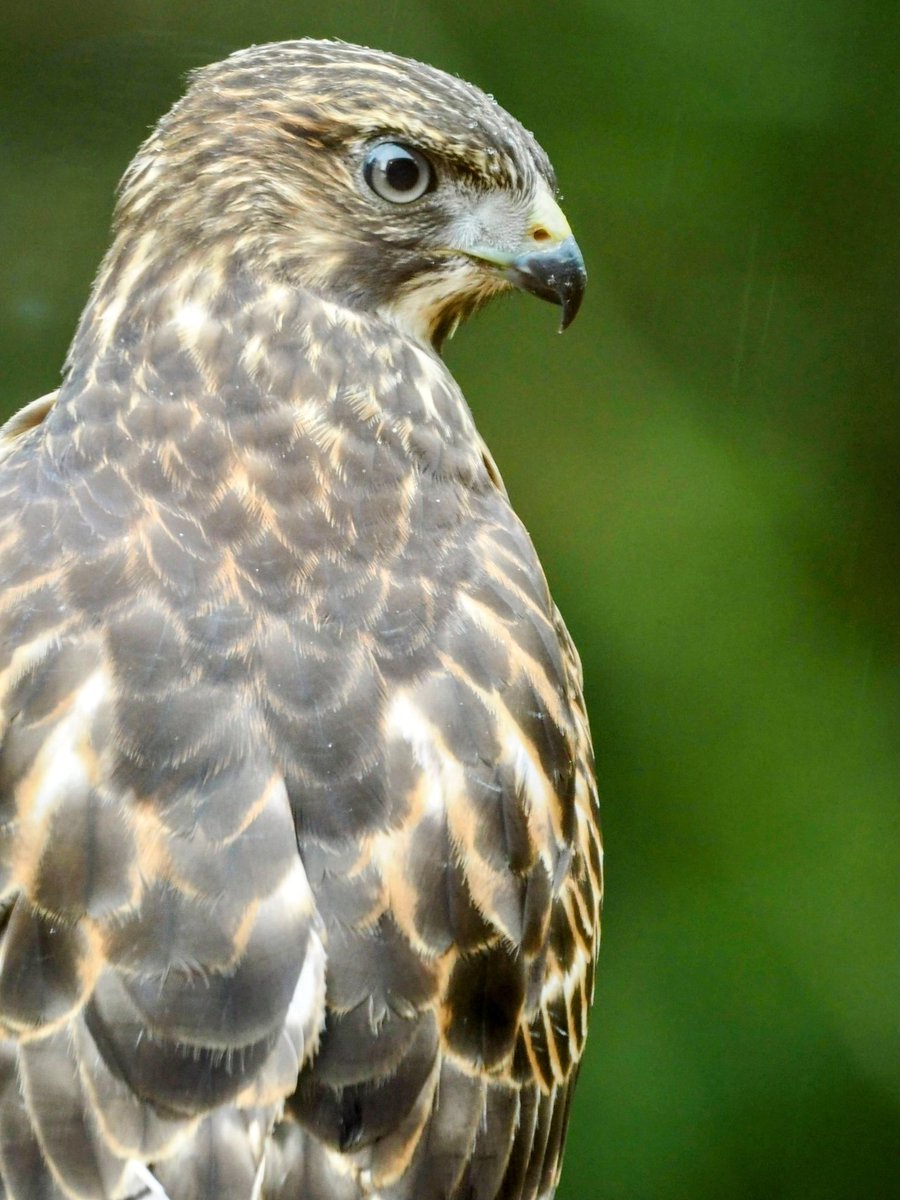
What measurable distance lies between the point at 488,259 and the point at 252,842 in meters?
0.82

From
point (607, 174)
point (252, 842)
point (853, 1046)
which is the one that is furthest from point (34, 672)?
point (853, 1046)

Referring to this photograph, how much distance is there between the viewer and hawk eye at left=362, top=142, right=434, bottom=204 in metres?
1.93

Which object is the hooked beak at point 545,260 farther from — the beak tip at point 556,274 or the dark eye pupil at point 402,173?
the dark eye pupil at point 402,173

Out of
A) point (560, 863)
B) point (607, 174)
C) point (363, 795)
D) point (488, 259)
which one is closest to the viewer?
point (363, 795)

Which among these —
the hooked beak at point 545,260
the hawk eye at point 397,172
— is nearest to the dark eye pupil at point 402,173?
the hawk eye at point 397,172

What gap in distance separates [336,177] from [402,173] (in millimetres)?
75

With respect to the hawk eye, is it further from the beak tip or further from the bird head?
the beak tip

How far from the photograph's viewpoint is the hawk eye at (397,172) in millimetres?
1934

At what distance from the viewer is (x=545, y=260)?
203cm

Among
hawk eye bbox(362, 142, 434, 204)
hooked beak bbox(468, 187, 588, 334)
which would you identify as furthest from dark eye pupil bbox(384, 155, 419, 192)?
hooked beak bbox(468, 187, 588, 334)

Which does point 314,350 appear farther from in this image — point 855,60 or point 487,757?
point 855,60

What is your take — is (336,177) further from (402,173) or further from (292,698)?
(292,698)

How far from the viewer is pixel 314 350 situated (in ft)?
6.27

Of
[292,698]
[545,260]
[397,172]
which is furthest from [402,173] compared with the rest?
[292,698]
